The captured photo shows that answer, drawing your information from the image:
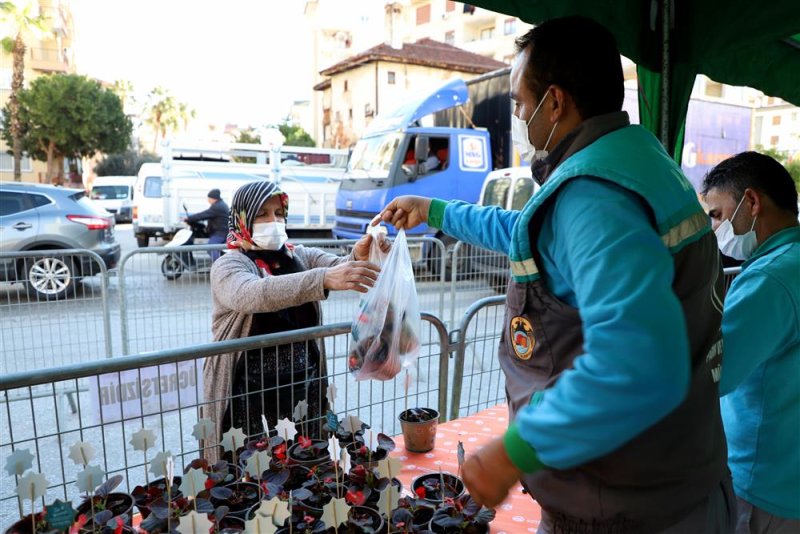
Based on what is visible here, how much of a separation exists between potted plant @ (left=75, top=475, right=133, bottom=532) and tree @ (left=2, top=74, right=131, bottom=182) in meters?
36.7

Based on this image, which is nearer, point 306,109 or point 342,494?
point 342,494

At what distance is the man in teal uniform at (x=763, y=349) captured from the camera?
1.49 metres

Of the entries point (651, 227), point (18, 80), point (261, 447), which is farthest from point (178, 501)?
point (18, 80)

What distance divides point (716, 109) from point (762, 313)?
1274 centimetres

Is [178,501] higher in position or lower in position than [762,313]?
lower

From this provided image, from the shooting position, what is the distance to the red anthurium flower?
1736 mm

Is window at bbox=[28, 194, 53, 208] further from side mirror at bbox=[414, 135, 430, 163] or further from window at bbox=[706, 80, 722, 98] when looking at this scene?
window at bbox=[706, 80, 722, 98]

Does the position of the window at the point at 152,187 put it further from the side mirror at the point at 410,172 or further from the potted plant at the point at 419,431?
the potted plant at the point at 419,431

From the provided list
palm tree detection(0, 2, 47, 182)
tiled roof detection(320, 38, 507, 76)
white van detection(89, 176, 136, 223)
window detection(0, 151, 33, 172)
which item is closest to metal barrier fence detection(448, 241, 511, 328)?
white van detection(89, 176, 136, 223)

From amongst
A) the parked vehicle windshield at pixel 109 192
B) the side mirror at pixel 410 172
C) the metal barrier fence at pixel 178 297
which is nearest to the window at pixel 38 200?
the metal barrier fence at pixel 178 297

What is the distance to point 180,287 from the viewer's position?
552cm

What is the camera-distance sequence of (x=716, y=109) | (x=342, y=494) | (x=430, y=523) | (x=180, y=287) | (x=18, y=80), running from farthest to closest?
(x=18, y=80) < (x=716, y=109) < (x=180, y=287) < (x=342, y=494) < (x=430, y=523)

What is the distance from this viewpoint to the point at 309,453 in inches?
77.0

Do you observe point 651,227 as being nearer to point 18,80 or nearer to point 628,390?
point 628,390
